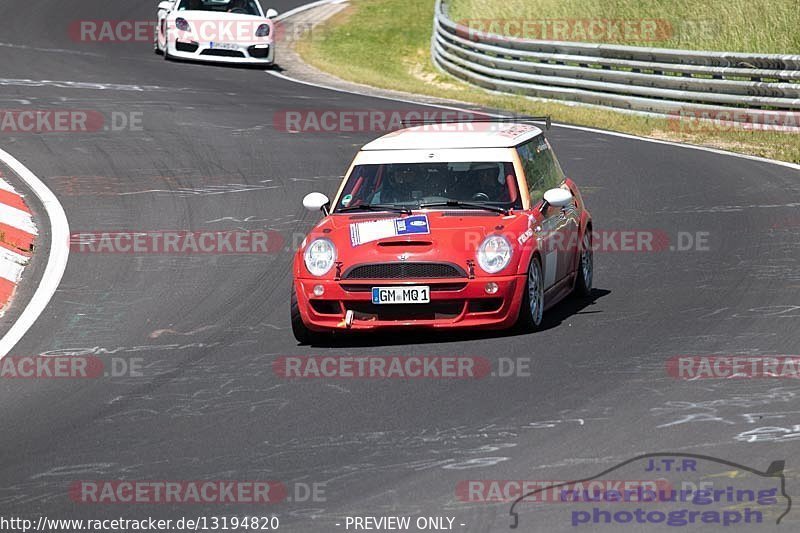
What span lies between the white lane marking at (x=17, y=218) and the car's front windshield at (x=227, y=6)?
14.4 meters

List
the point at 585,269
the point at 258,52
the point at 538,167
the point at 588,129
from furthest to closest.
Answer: the point at 258,52
the point at 588,129
the point at 585,269
the point at 538,167

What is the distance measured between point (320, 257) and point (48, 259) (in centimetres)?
388

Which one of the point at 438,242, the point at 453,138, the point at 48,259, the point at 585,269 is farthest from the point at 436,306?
the point at 48,259

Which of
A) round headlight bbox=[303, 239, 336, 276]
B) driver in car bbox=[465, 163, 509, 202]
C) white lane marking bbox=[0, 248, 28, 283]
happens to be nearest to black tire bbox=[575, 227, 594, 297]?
driver in car bbox=[465, 163, 509, 202]

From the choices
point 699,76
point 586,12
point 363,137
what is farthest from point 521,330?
point 586,12

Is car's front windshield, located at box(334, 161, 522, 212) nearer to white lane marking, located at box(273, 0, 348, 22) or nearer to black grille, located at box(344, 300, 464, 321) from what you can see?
black grille, located at box(344, 300, 464, 321)

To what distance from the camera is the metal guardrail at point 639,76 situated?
72.2 ft

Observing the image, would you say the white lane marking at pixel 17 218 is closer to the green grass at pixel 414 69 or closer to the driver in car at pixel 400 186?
the driver in car at pixel 400 186

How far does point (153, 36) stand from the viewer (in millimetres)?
33094

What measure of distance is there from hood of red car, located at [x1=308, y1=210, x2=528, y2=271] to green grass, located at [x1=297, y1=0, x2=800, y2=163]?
30.6 feet

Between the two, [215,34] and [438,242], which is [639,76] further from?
[438,242]

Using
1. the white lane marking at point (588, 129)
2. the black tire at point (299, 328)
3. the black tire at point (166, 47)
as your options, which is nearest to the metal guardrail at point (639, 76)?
the white lane marking at point (588, 129)

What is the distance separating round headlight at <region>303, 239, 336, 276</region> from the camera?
10.4 meters

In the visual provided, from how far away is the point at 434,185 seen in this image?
36.4 ft
